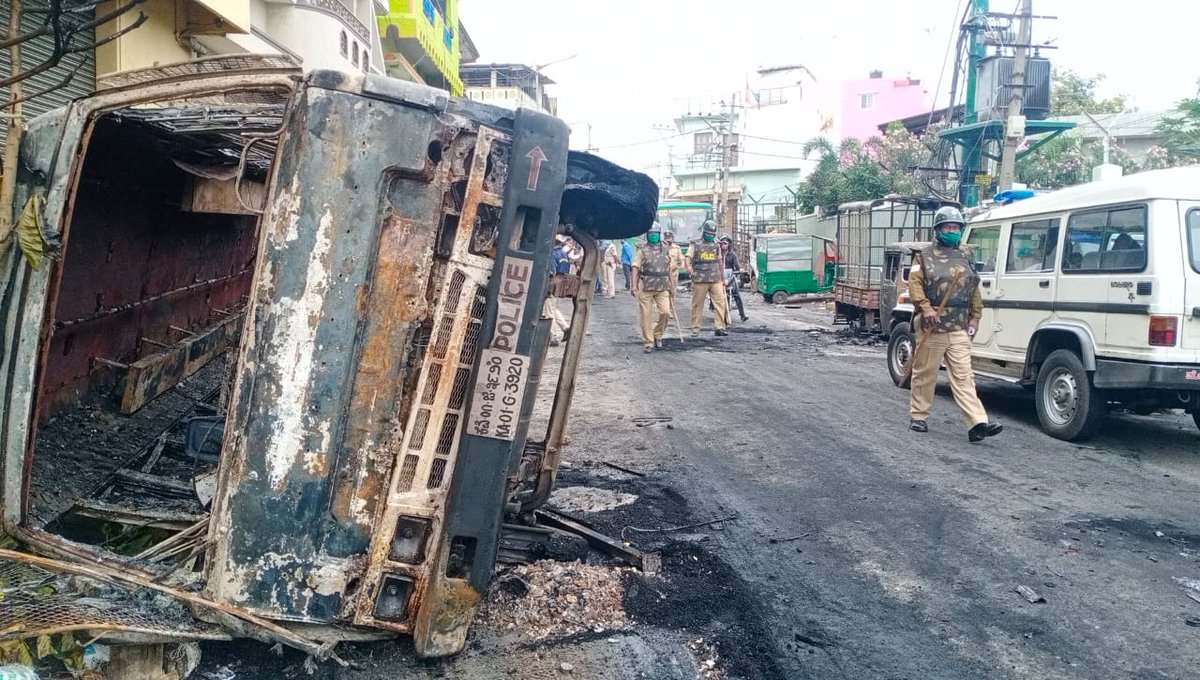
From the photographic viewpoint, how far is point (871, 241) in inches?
612

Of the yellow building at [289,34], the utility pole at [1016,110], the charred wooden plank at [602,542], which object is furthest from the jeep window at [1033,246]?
the utility pole at [1016,110]

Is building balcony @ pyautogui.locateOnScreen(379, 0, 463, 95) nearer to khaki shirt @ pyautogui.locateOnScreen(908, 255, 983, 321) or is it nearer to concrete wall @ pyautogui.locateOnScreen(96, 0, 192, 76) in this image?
concrete wall @ pyautogui.locateOnScreen(96, 0, 192, 76)

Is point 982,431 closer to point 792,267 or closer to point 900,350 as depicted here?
point 900,350

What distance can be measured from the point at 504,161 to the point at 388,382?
0.87 m

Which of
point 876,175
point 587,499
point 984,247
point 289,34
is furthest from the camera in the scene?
point 876,175

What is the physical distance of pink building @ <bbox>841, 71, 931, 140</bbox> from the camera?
179ft

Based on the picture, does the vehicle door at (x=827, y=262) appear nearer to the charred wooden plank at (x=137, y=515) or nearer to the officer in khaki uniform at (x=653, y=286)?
the officer in khaki uniform at (x=653, y=286)

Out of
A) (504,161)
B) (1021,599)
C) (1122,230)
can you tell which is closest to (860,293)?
(1122,230)

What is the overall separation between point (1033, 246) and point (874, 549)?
4.74 meters

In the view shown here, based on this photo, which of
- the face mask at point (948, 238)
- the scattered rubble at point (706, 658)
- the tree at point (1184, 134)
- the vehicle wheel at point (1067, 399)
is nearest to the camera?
the scattered rubble at point (706, 658)

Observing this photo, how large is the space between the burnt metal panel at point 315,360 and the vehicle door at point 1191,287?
6.00 metres

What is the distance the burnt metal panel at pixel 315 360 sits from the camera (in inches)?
112

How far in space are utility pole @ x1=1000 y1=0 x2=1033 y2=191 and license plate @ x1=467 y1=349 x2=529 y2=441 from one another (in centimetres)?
1499

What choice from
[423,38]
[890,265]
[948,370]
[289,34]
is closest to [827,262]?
[890,265]
